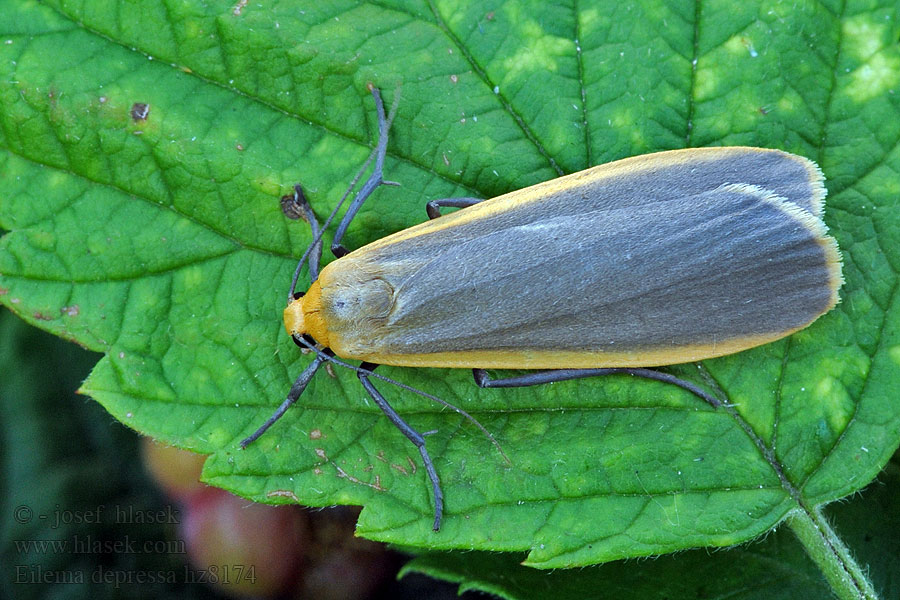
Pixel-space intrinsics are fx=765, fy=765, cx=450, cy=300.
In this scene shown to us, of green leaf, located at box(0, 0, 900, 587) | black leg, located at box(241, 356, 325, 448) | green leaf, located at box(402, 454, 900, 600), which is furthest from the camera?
green leaf, located at box(402, 454, 900, 600)

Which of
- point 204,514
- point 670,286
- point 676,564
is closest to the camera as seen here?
point 670,286

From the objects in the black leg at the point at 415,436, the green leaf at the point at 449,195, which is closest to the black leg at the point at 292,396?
the green leaf at the point at 449,195

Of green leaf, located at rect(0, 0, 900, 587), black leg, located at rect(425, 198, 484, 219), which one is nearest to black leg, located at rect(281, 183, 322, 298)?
green leaf, located at rect(0, 0, 900, 587)

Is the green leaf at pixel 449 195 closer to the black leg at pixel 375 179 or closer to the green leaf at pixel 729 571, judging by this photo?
the black leg at pixel 375 179

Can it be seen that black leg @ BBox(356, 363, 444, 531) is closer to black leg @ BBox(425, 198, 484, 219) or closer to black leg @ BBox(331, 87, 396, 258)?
black leg @ BBox(331, 87, 396, 258)

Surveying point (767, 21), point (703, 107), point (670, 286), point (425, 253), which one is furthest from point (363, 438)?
point (767, 21)

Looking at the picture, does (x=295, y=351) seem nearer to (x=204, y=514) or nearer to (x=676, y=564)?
(x=204, y=514)
